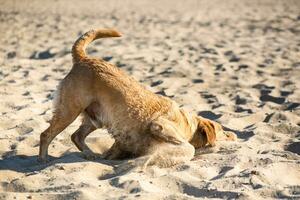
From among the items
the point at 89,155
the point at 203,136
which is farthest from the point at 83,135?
the point at 203,136

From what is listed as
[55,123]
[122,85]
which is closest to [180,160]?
[122,85]

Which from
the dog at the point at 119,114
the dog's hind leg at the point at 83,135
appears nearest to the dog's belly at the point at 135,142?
the dog at the point at 119,114

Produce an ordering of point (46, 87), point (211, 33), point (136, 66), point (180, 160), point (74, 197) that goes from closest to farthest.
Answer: point (74, 197) → point (180, 160) → point (46, 87) → point (136, 66) → point (211, 33)

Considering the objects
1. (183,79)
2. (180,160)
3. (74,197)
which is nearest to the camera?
(74,197)

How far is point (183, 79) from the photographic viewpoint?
868 cm

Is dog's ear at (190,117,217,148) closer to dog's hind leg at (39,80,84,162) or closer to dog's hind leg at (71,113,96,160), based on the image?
dog's hind leg at (71,113,96,160)

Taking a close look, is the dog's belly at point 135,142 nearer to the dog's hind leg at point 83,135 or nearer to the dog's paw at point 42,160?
the dog's hind leg at point 83,135

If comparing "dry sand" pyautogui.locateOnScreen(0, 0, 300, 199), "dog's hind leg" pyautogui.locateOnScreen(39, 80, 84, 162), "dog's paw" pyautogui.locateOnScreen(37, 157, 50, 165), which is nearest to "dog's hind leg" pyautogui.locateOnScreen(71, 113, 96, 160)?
"dry sand" pyautogui.locateOnScreen(0, 0, 300, 199)

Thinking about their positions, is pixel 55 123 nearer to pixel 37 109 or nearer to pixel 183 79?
pixel 37 109

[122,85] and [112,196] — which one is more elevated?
[122,85]

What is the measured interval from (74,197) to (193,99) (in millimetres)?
3843

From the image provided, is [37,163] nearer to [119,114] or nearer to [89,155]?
[89,155]

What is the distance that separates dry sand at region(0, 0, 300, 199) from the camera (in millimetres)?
4246

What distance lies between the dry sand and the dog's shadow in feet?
0.04
